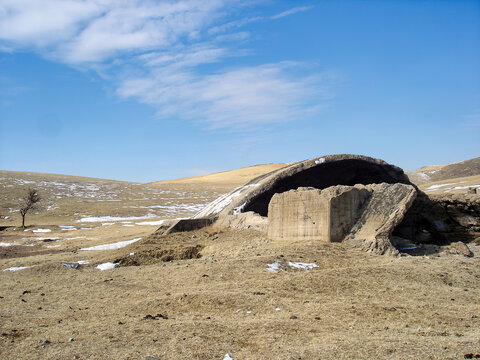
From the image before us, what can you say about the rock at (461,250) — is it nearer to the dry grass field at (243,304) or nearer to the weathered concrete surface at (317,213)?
the dry grass field at (243,304)

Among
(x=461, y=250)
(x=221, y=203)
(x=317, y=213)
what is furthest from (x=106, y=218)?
(x=461, y=250)

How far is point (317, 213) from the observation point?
7941 millimetres

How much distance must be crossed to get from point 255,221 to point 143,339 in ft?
20.0

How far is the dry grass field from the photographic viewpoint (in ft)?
12.1

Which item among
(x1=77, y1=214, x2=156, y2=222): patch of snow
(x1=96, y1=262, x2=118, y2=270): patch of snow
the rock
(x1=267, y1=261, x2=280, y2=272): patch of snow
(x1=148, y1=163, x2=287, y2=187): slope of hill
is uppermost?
(x1=148, y1=163, x2=287, y2=187): slope of hill

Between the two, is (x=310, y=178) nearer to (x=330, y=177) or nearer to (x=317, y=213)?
(x=330, y=177)

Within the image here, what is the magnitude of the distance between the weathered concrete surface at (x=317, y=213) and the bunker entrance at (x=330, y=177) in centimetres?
279

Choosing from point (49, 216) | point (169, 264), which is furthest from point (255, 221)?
point (49, 216)

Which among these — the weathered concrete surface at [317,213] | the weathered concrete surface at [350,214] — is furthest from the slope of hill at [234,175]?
the weathered concrete surface at [350,214]

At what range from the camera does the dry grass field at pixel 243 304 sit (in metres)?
3.68

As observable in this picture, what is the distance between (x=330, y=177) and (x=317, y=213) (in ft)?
14.6

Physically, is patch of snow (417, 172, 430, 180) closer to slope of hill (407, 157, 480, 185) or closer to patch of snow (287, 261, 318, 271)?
slope of hill (407, 157, 480, 185)

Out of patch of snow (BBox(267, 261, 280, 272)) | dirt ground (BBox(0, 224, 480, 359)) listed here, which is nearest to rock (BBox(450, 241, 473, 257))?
dirt ground (BBox(0, 224, 480, 359))

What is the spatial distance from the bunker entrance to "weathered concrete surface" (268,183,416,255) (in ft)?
9.74
